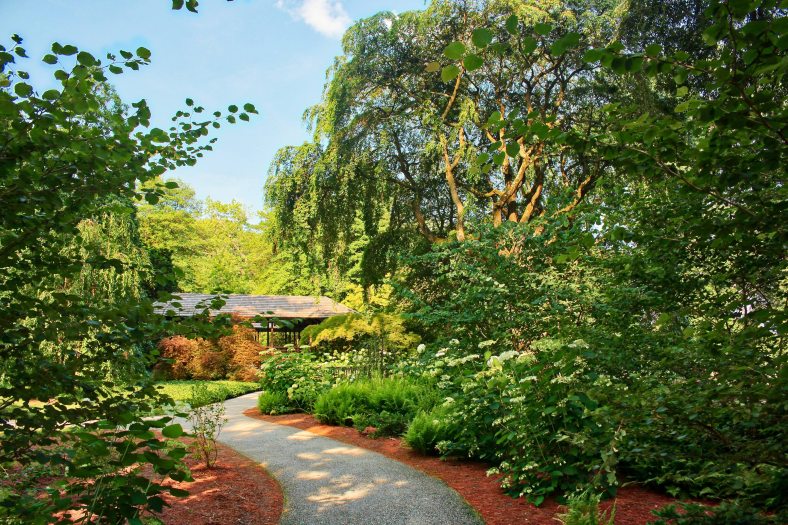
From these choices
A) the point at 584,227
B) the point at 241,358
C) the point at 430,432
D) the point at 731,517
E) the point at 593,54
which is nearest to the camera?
the point at 593,54

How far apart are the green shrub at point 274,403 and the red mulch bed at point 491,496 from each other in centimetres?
360

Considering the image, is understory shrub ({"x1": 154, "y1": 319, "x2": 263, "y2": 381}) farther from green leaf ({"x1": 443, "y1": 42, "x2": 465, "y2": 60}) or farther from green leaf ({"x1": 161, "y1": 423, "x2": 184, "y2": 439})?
green leaf ({"x1": 443, "y1": 42, "x2": 465, "y2": 60})

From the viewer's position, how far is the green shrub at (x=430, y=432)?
257 inches

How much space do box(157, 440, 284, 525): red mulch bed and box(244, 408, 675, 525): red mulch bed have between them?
1713mm

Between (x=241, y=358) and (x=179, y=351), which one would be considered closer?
(x=179, y=351)

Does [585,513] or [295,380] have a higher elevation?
[295,380]

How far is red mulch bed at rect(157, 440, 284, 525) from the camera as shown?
4.52 m

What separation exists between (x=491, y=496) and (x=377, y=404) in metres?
4.16

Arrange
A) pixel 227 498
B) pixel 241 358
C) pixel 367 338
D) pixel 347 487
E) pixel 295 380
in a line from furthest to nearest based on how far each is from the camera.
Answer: pixel 241 358, pixel 367 338, pixel 295 380, pixel 347 487, pixel 227 498


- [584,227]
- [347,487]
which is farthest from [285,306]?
[347,487]

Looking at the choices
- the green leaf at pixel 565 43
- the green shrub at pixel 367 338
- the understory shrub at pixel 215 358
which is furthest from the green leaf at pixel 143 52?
the understory shrub at pixel 215 358

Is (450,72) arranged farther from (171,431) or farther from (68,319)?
(68,319)

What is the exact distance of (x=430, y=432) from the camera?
665 centimetres

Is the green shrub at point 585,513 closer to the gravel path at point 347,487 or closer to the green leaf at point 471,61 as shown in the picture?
the gravel path at point 347,487
